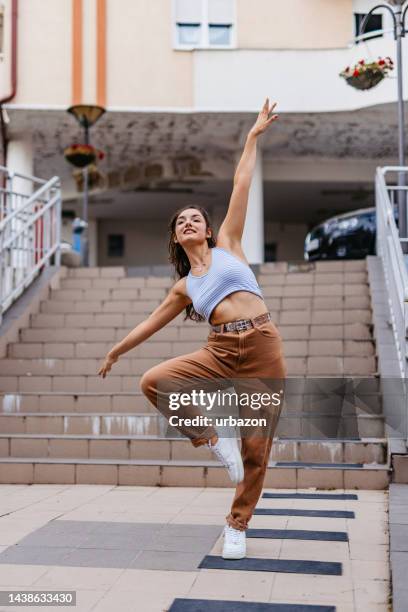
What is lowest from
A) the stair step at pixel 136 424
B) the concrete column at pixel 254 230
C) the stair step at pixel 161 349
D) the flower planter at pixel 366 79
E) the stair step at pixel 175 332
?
the stair step at pixel 136 424

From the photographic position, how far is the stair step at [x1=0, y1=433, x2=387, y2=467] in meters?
5.32

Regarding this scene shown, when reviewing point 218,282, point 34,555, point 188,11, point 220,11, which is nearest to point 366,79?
point 220,11

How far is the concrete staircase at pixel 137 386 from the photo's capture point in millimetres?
5258

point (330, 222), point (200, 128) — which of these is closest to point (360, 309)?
point (330, 222)

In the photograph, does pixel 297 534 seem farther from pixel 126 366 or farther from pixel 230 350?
pixel 126 366

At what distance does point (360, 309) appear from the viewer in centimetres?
793

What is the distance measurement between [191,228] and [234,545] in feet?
4.89

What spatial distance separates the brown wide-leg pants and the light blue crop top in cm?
16

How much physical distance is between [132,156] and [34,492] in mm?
12243

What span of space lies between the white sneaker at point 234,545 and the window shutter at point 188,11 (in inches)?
482

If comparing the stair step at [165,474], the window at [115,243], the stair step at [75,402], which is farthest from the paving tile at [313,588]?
the window at [115,243]

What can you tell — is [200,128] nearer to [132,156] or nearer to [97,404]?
[132,156]

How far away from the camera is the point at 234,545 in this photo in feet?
10.7

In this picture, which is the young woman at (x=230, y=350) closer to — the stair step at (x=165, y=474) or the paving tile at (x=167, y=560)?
the paving tile at (x=167, y=560)
